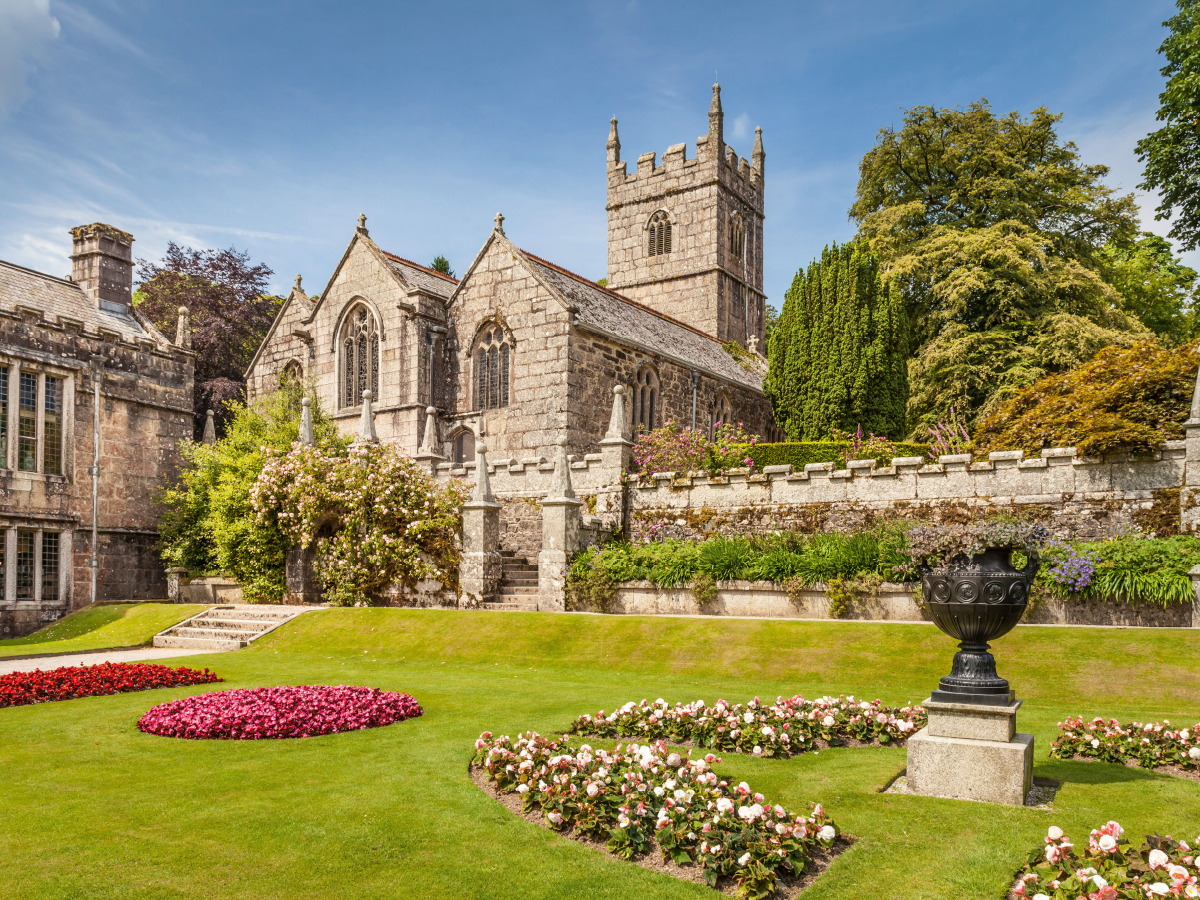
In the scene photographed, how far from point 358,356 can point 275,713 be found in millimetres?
23382

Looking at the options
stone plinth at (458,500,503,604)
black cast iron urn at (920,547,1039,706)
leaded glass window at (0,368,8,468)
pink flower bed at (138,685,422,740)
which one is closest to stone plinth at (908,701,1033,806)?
black cast iron urn at (920,547,1039,706)

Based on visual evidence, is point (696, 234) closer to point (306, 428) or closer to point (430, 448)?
point (430, 448)

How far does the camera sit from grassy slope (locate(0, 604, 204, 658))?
17.8m

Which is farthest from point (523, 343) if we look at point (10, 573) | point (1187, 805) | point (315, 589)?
point (1187, 805)

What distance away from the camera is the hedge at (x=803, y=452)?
73.9 feet

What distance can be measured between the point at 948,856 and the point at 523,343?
76.5 ft

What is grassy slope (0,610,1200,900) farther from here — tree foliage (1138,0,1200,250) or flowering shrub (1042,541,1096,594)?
tree foliage (1138,0,1200,250)

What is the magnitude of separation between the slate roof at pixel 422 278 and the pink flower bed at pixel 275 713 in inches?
821

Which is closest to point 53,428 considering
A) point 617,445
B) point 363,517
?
point 363,517

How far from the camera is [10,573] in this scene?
65.8ft

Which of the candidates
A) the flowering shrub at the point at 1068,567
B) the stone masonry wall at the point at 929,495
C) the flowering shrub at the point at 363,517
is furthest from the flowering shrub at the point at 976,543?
the flowering shrub at the point at 363,517

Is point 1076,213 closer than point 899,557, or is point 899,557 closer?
point 899,557

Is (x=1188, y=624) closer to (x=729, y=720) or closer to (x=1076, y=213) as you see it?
(x=729, y=720)

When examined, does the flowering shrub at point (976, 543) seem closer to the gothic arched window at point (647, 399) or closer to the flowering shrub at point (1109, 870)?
the flowering shrub at point (1109, 870)
